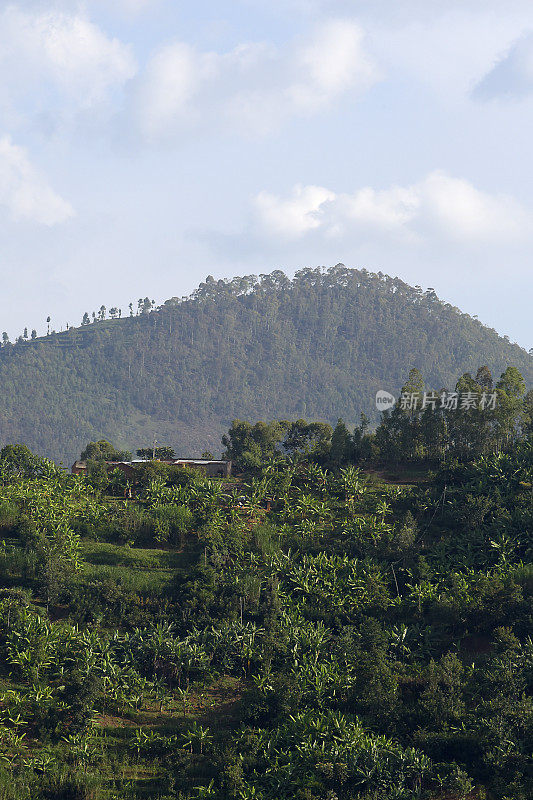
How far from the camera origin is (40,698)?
27.3 m

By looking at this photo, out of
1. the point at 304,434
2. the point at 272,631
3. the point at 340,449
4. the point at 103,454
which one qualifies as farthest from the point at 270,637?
the point at 103,454

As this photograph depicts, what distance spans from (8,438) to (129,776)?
129 meters

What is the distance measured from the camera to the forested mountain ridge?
15500 cm

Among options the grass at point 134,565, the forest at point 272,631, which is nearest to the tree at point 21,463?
the forest at point 272,631

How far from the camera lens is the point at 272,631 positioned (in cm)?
3038

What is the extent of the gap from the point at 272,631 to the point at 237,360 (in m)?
143

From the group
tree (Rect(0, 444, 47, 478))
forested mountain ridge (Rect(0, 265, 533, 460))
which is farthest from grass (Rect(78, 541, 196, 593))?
forested mountain ridge (Rect(0, 265, 533, 460))

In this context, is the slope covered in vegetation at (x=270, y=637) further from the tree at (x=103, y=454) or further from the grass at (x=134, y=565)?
the tree at (x=103, y=454)

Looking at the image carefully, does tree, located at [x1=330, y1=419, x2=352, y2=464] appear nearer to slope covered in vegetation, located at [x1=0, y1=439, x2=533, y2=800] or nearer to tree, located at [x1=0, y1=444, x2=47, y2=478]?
slope covered in vegetation, located at [x1=0, y1=439, x2=533, y2=800]

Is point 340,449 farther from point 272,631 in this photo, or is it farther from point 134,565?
point 272,631

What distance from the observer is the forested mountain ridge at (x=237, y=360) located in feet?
509

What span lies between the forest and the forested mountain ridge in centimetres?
10576

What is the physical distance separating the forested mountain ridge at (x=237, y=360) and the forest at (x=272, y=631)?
105763 millimetres

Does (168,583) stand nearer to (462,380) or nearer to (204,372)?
(462,380)
